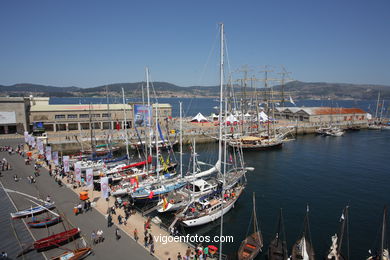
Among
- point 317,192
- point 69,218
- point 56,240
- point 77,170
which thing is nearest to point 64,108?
point 77,170

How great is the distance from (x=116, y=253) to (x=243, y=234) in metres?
13.5

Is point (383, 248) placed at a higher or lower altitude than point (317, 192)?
higher

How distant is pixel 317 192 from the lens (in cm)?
3825

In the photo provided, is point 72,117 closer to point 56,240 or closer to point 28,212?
point 28,212

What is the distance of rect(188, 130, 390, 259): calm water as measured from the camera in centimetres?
2728

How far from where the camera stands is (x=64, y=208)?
91.9 feet

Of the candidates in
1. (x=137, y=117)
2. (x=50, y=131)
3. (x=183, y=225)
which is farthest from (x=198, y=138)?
(x=183, y=225)

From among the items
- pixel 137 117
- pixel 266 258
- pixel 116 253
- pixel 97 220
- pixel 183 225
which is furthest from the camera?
pixel 137 117

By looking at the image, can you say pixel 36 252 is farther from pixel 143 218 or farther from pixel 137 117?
pixel 137 117

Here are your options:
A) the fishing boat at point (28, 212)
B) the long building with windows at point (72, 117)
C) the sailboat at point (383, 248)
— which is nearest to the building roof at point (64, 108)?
the long building with windows at point (72, 117)

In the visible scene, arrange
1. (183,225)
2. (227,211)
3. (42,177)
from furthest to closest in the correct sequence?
1. (42,177)
2. (227,211)
3. (183,225)

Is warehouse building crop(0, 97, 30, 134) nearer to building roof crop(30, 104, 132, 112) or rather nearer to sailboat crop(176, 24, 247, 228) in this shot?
building roof crop(30, 104, 132, 112)

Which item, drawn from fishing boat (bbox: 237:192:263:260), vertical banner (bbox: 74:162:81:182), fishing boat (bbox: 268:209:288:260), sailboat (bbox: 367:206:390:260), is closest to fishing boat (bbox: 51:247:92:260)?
fishing boat (bbox: 237:192:263:260)

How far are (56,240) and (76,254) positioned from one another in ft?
11.0
